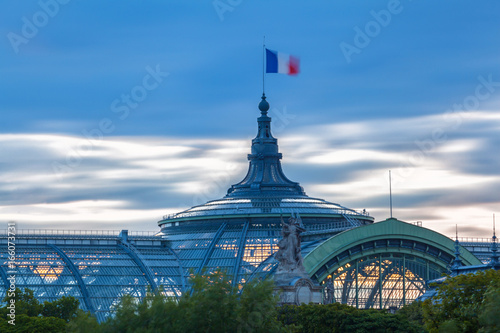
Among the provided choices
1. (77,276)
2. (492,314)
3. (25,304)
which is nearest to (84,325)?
(492,314)

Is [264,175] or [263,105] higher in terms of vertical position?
[263,105]

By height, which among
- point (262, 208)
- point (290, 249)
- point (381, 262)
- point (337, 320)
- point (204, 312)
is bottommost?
point (204, 312)

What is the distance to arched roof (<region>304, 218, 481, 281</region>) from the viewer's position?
489 feet

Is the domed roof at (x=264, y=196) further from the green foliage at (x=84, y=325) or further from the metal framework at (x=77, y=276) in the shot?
the green foliage at (x=84, y=325)

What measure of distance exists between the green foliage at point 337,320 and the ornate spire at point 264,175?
55.0 m

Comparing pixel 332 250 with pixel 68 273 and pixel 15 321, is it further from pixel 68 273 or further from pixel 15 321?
pixel 15 321

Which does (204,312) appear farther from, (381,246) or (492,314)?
(381,246)

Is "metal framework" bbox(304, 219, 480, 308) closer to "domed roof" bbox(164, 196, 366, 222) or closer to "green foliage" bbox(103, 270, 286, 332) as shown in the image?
"domed roof" bbox(164, 196, 366, 222)

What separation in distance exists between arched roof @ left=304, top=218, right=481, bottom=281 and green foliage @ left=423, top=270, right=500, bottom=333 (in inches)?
1699

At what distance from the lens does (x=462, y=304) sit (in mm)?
99125

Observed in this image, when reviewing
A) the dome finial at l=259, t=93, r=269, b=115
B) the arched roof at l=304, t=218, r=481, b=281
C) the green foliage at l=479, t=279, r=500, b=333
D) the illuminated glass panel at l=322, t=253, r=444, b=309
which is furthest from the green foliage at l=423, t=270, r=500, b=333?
the dome finial at l=259, t=93, r=269, b=115

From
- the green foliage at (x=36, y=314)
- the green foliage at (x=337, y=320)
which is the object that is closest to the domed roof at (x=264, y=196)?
the green foliage at (x=36, y=314)

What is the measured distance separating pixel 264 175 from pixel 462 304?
243ft

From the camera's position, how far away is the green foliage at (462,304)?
94.8m
